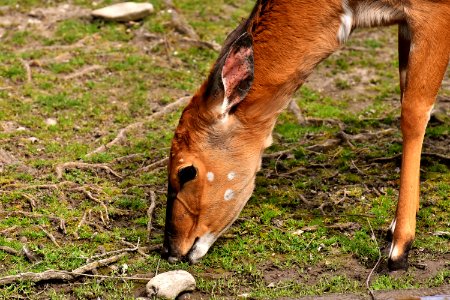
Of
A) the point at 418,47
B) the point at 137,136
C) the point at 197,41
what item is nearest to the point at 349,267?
→ the point at 418,47

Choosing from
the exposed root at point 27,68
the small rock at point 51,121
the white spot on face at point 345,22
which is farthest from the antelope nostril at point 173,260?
the exposed root at point 27,68

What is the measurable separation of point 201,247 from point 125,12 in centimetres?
582

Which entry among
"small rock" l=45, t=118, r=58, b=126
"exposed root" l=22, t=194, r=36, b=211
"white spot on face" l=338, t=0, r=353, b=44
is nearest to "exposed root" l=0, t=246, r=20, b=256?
"exposed root" l=22, t=194, r=36, b=211

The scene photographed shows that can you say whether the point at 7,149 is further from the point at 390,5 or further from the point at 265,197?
the point at 390,5

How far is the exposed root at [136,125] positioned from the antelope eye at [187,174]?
219 centimetres

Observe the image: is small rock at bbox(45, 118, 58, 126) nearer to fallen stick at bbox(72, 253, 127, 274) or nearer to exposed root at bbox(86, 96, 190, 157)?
exposed root at bbox(86, 96, 190, 157)

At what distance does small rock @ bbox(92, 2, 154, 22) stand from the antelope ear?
573 cm

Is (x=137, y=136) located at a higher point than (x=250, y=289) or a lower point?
lower

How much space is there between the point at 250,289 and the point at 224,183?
0.83m

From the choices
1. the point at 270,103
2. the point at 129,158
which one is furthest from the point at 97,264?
the point at 129,158

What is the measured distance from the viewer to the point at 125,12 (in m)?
11.7

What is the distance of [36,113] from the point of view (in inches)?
368

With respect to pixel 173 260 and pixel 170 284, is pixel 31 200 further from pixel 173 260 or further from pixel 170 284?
pixel 170 284

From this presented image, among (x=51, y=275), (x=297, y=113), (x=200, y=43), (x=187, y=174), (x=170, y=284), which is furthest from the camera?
(x=200, y=43)
